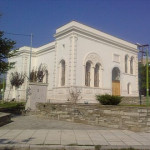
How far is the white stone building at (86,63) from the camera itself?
23.2 metres

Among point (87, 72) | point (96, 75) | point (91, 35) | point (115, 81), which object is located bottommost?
point (115, 81)

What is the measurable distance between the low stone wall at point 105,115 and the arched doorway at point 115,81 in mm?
16292

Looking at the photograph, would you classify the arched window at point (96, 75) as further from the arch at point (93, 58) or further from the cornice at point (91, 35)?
the cornice at point (91, 35)

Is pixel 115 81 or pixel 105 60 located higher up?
pixel 105 60

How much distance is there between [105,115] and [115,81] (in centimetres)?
1890

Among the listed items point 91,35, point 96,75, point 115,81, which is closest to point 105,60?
point 96,75

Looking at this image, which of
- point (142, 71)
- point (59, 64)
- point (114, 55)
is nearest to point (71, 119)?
point (59, 64)

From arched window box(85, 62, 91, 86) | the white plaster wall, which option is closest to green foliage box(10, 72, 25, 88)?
arched window box(85, 62, 91, 86)

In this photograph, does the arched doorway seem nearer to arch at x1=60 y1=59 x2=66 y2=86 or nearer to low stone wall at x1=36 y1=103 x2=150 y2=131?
arch at x1=60 y1=59 x2=66 y2=86

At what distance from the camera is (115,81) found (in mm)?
→ 28547

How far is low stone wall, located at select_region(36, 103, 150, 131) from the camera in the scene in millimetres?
8984

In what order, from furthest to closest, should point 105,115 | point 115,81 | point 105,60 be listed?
point 115,81 → point 105,60 → point 105,115

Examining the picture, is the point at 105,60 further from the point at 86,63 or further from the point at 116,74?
the point at 116,74

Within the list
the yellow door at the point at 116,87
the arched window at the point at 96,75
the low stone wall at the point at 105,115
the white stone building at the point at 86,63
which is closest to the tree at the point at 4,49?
the low stone wall at the point at 105,115
